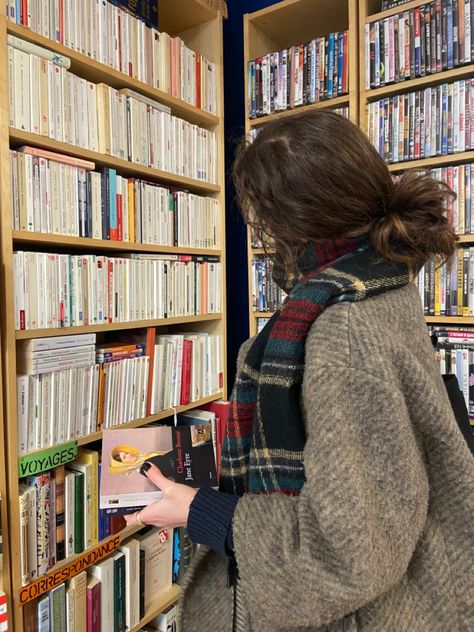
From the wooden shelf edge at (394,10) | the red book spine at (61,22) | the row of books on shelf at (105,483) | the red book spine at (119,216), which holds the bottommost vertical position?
the row of books on shelf at (105,483)

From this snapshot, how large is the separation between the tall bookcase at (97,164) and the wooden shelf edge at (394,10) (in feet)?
1.96

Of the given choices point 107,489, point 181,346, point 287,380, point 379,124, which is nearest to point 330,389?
point 287,380

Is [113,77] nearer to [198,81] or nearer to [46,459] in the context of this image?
[198,81]

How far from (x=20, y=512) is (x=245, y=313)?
1290 millimetres

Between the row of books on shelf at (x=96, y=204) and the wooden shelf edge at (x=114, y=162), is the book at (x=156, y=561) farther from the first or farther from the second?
the wooden shelf edge at (x=114, y=162)

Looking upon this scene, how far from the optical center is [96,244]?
1.46m

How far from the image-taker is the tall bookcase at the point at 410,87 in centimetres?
158

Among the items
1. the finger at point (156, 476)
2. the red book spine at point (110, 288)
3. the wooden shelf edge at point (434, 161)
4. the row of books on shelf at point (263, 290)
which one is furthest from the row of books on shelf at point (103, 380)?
the wooden shelf edge at point (434, 161)

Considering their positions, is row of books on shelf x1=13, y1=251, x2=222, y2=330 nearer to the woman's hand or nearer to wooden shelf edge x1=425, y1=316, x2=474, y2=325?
the woman's hand

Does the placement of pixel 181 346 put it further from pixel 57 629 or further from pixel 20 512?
pixel 57 629

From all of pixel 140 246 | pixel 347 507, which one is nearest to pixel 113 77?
pixel 140 246

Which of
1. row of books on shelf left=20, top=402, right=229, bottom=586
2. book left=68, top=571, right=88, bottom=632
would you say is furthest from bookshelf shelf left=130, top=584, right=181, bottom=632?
row of books on shelf left=20, top=402, right=229, bottom=586

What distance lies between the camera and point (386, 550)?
23.7 inches

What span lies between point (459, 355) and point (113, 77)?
4.57 ft
